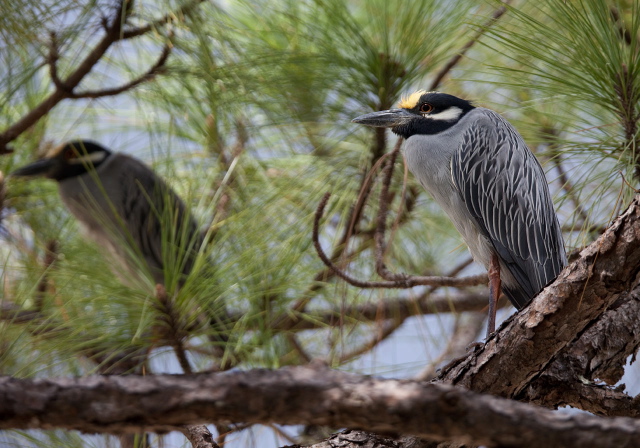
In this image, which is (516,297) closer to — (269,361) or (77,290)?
(269,361)

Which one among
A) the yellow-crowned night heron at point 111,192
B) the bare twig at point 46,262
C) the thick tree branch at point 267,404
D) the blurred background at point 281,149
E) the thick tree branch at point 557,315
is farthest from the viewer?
the yellow-crowned night heron at point 111,192

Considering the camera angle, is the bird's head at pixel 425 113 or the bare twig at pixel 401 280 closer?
the bare twig at pixel 401 280

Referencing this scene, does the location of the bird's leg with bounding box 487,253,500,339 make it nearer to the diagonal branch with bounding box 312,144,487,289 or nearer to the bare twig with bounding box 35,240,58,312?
the diagonal branch with bounding box 312,144,487,289

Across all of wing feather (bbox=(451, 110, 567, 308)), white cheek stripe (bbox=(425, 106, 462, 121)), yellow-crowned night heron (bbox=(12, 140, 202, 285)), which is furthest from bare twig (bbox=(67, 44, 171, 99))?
wing feather (bbox=(451, 110, 567, 308))

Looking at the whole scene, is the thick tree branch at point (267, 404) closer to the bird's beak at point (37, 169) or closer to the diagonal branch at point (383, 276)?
the diagonal branch at point (383, 276)

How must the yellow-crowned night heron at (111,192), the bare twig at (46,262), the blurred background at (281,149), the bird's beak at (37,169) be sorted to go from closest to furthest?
1. the blurred background at (281,149)
2. the bare twig at (46,262)
3. the bird's beak at (37,169)
4. the yellow-crowned night heron at (111,192)

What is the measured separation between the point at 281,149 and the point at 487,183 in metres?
0.88

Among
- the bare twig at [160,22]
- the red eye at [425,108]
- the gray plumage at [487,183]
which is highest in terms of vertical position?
the bare twig at [160,22]

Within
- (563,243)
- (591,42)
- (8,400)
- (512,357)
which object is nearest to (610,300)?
(512,357)

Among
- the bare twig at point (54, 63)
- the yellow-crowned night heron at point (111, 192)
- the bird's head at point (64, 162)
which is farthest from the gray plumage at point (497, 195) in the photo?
the bird's head at point (64, 162)

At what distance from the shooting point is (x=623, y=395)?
136 centimetres

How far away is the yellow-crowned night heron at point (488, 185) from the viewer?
185cm

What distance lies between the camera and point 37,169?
9.04 feet

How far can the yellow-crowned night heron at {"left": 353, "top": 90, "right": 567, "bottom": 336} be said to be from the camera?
1847mm
